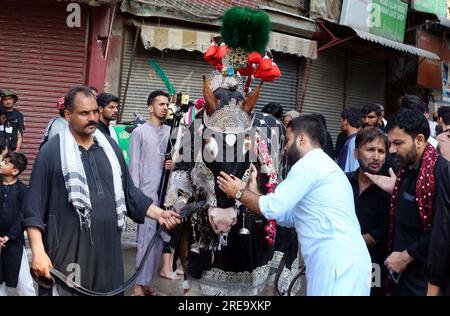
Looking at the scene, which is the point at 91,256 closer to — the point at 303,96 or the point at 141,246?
the point at 141,246

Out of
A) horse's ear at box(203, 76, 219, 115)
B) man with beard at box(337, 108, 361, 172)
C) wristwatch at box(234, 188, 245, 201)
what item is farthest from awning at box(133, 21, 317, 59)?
wristwatch at box(234, 188, 245, 201)

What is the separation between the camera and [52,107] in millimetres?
9609

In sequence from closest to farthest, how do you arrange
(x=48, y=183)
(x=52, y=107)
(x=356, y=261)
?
1. (x=356, y=261)
2. (x=48, y=183)
3. (x=52, y=107)

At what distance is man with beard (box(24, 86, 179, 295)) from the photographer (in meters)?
3.60

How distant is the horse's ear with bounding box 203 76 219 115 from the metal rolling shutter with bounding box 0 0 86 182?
5.73 meters

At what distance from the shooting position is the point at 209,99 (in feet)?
13.9

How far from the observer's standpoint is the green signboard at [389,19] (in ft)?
47.8

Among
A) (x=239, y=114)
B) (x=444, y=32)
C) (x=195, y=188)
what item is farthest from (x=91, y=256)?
(x=444, y=32)

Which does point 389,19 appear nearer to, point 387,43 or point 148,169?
point 387,43

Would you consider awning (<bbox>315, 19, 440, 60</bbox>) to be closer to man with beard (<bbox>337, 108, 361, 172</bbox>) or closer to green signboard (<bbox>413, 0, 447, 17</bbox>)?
green signboard (<bbox>413, 0, 447, 17</bbox>)

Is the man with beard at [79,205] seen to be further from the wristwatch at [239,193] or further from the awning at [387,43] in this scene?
the awning at [387,43]

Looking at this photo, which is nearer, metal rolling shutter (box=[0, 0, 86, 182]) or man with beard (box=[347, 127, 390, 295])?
man with beard (box=[347, 127, 390, 295])

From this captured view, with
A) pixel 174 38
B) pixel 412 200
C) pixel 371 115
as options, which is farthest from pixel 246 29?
pixel 174 38

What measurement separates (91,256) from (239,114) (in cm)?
140
